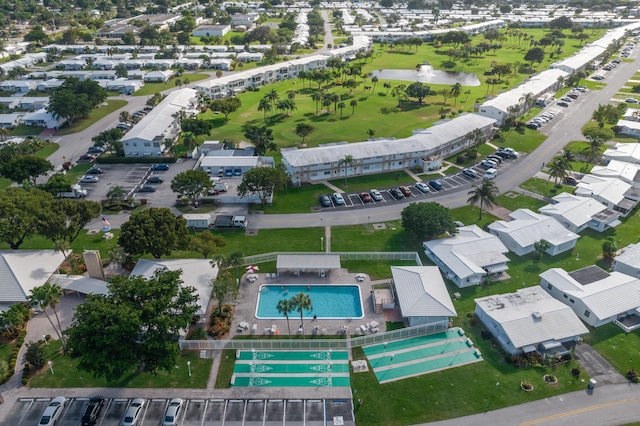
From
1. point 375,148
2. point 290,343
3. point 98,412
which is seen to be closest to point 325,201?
point 375,148

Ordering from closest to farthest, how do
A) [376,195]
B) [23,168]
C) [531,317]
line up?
[531,317] < [23,168] < [376,195]

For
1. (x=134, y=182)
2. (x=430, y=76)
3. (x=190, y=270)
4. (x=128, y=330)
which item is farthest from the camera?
(x=430, y=76)

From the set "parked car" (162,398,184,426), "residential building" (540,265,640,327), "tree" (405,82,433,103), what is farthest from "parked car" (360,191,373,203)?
"tree" (405,82,433,103)

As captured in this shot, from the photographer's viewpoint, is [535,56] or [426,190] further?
[535,56]

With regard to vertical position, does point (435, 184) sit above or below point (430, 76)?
below

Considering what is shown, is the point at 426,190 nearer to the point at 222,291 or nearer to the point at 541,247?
the point at 541,247

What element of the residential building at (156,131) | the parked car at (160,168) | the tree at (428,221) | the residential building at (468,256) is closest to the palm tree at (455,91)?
the tree at (428,221)
